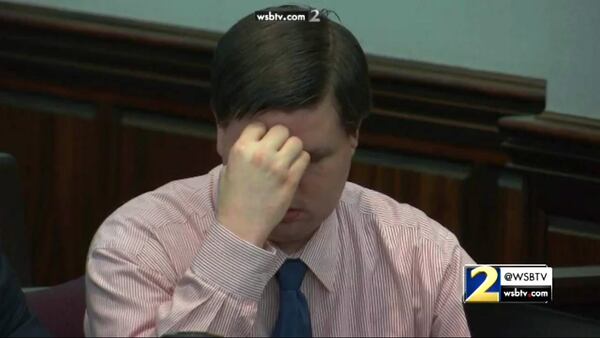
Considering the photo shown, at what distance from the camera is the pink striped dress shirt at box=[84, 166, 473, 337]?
1.60 m

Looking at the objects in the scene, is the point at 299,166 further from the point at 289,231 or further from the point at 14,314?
the point at 14,314

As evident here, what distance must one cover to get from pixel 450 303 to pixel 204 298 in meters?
0.40

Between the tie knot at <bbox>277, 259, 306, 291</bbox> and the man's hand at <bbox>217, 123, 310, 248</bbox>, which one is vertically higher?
the man's hand at <bbox>217, 123, 310, 248</bbox>

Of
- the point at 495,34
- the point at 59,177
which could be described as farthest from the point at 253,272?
the point at 59,177

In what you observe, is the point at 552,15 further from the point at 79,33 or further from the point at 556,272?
the point at 79,33

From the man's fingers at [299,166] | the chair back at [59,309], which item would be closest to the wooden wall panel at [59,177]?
the chair back at [59,309]

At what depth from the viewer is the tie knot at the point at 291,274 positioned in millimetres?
1688

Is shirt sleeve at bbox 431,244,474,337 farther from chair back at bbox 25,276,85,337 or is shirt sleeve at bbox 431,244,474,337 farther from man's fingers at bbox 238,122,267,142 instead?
chair back at bbox 25,276,85,337

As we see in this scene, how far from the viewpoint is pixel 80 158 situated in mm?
3609

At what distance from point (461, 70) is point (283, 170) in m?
1.49

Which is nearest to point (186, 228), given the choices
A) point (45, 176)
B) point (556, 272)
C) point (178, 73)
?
point (556, 272)

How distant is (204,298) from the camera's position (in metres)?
1.59

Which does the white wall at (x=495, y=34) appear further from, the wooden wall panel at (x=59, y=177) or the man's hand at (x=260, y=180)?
the man's hand at (x=260, y=180)

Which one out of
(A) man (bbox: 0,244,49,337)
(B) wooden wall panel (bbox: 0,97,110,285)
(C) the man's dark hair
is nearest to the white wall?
(B) wooden wall panel (bbox: 0,97,110,285)
